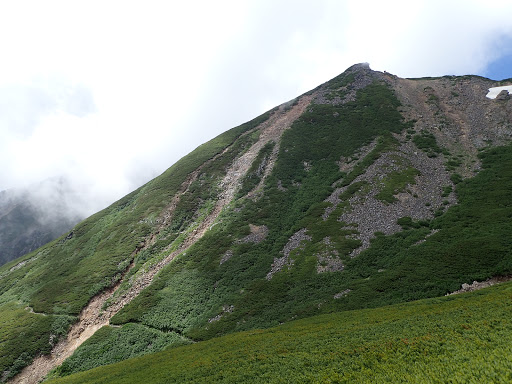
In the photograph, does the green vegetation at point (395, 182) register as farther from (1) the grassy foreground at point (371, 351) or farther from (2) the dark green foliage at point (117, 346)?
(2) the dark green foliage at point (117, 346)

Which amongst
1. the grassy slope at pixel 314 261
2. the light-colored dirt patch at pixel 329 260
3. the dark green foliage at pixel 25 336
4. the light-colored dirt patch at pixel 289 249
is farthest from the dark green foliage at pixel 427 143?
the dark green foliage at pixel 25 336

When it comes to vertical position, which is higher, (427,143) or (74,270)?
(74,270)

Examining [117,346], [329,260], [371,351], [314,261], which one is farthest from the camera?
[314,261]

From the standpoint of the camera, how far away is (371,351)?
19.5m

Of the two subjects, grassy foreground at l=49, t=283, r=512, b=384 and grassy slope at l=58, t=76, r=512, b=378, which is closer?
grassy foreground at l=49, t=283, r=512, b=384

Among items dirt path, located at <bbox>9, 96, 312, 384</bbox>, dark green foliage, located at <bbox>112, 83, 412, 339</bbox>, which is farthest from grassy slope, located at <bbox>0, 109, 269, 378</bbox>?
dark green foliage, located at <bbox>112, 83, 412, 339</bbox>

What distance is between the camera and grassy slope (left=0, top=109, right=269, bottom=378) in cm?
5428

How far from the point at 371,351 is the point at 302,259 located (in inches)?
1371

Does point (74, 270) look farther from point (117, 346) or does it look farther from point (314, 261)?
point (314, 261)

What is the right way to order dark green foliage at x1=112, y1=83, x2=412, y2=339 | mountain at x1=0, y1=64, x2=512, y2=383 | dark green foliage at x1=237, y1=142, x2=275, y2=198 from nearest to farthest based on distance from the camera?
mountain at x1=0, y1=64, x2=512, y2=383
dark green foliage at x1=112, y1=83, x2=412, y2=339
dark green foliage at x1=237, y1=142, x2=275, y2=198

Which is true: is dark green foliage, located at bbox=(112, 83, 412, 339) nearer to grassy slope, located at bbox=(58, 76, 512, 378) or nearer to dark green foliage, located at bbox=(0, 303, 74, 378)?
grassy slope, located at bbox=(58, 76, 512, 378)

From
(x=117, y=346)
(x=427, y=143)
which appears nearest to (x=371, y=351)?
(x=117, y=346)

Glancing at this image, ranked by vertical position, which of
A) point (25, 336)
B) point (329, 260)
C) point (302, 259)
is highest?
point (25, 336)

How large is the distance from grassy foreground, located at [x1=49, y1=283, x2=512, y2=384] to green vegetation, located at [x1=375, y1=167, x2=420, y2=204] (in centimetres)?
3097
